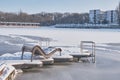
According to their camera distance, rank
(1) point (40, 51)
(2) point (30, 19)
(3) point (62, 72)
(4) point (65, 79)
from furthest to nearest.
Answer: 1. (2) point (30, 19)
2. (1) point (40, 51)
3. (3) point (62, 72)
4. (4) point (65, 79)

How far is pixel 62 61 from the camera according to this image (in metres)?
14.7

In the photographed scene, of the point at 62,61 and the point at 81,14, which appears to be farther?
the point at 81,14

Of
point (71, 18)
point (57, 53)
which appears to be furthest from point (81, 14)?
point (57, 53)

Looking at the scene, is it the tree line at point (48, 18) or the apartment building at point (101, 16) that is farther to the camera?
the apartment building at point (101, 16)

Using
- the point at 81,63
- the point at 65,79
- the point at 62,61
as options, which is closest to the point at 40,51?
the point at 62,61

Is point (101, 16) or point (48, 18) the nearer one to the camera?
point (48, 18)

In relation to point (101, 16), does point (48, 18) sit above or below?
below

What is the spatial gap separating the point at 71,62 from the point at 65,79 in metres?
4.53

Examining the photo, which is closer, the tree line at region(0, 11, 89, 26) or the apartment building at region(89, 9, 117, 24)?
the tree line at region(0, 11, 89, 26)

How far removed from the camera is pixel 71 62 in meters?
15.1

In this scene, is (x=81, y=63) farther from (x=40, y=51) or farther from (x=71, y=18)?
(x=71, y=18)

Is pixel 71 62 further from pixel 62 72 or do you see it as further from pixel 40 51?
pixel 62 72

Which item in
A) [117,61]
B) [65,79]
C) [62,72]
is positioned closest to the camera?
[65,79]

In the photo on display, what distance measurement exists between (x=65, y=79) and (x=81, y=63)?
430 cm
